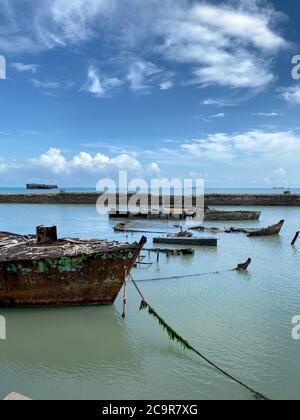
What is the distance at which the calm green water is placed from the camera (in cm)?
600

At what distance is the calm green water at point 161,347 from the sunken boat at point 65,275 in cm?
31

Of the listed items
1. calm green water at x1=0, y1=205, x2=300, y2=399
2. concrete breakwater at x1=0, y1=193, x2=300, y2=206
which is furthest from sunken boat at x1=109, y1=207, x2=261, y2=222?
calm green water at x1=0, y1=205, x2=300, y2=399

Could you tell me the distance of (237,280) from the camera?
509 inches

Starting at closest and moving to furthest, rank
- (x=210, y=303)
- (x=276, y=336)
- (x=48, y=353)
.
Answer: (x=48, y=353), (x=276, y=336), (x=210, y=303)

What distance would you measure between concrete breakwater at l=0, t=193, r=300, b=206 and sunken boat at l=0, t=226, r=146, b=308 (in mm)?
44919

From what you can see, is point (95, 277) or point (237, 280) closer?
point (95, 277)

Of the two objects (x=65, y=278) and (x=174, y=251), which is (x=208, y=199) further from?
(x=65, y=278)

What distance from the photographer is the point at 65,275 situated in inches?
355

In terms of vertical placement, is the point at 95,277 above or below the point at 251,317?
above

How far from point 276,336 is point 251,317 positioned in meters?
1.17

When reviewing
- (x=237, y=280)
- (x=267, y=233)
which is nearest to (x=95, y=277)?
(x=237, y=280)

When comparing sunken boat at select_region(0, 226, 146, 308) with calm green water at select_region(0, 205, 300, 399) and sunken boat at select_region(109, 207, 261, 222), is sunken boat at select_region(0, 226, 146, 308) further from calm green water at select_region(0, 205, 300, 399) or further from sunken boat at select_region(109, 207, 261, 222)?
sunken boat at select_region(109, 207, 261, 222)
